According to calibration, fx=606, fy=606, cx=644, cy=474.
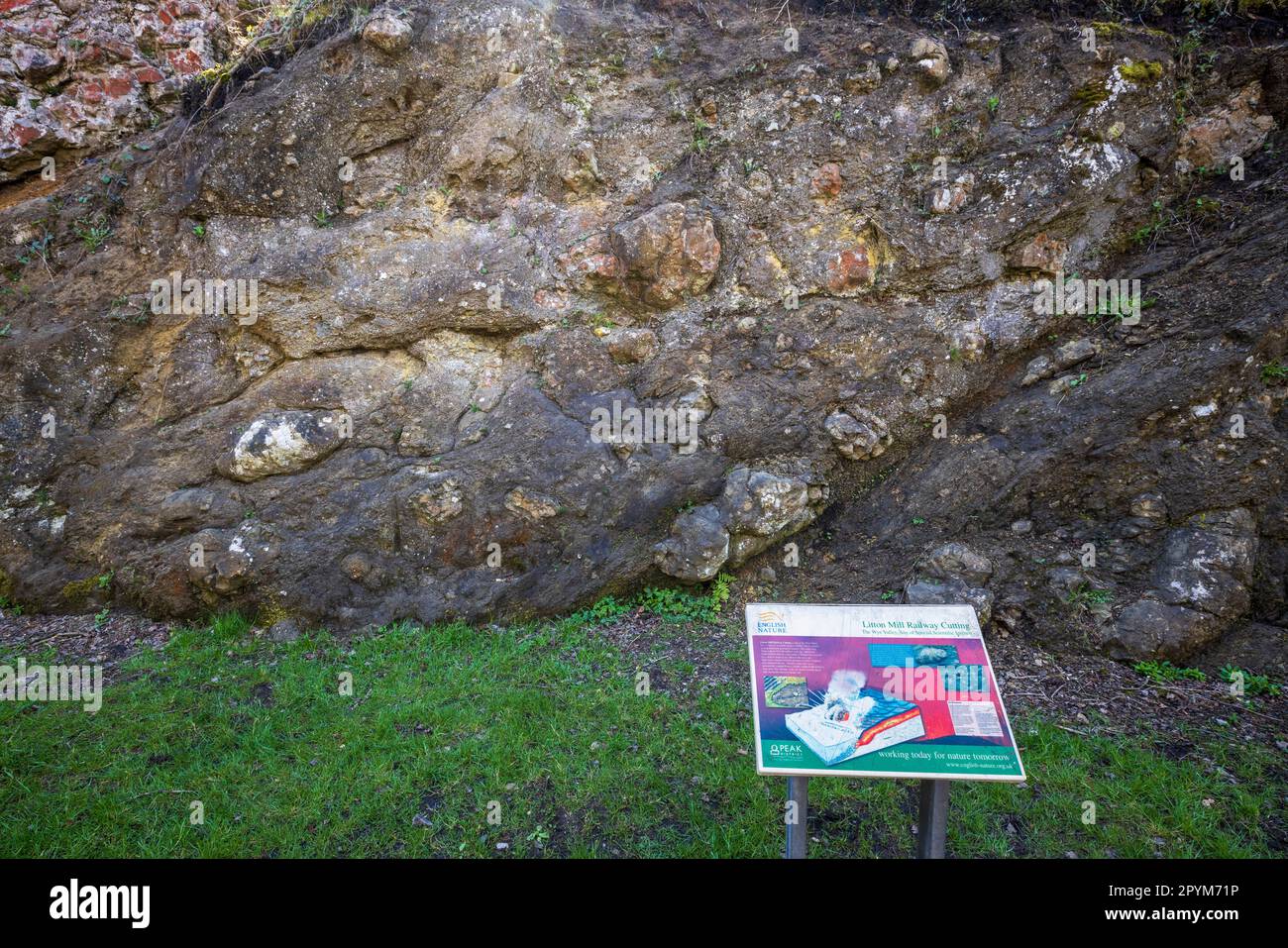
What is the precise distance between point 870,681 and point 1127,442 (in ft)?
13.5

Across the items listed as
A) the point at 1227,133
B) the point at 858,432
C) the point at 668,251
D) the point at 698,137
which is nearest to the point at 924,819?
the point at 858,432

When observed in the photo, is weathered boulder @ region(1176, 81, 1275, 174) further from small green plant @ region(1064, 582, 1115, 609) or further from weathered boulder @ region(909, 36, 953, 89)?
small green plant @ region(1064, 582, 1115, 609)

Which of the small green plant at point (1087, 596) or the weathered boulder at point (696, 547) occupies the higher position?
the weathered boulder at point (696, 547)

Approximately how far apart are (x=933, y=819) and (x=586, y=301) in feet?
17.5

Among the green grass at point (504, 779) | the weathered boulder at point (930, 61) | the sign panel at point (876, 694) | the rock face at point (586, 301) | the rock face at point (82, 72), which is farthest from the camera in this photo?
the rock face at point (82, 72)

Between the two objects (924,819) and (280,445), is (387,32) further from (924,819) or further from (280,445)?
(924,819)

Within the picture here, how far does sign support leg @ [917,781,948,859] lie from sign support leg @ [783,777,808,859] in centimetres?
52

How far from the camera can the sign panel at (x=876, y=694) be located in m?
2.45

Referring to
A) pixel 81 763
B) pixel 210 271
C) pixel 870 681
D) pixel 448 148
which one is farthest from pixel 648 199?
pixel 81 763

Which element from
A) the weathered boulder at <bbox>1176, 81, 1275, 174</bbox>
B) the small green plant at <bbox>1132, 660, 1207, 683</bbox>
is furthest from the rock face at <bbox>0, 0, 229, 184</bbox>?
the small green plant at <bbox>1132, 660, 1207, 683</bbox>

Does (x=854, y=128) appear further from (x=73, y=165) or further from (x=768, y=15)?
(x=73, y=165)

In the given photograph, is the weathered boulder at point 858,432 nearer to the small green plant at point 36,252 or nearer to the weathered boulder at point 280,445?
the weathered boulder at point 280,445

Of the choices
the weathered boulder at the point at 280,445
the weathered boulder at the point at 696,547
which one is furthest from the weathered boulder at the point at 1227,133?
the weathered boulder at the point at 280,445

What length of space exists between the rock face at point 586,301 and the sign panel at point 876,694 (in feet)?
9.10
